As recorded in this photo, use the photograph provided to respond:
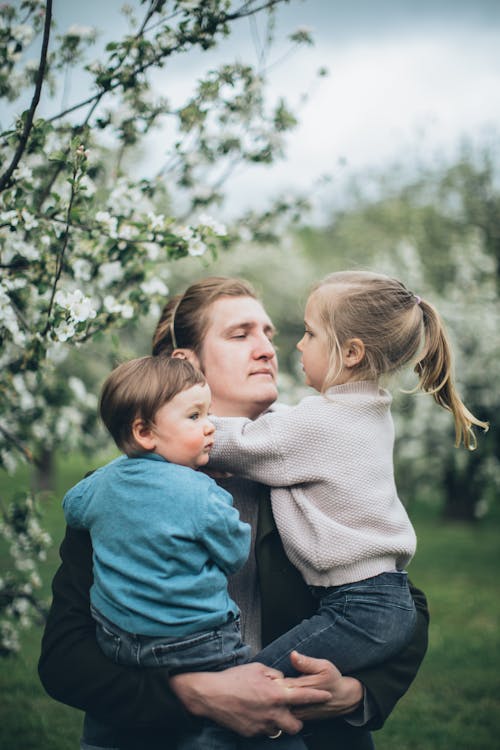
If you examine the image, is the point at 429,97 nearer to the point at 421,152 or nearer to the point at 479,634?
the point at 421,152

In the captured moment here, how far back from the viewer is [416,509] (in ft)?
73.5

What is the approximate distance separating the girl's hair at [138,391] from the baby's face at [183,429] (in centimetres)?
3

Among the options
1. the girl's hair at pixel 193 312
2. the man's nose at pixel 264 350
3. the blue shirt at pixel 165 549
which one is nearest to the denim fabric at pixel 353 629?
the blue shirt at pixel 165 549

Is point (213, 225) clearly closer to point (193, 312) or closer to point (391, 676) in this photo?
point (193, 312)

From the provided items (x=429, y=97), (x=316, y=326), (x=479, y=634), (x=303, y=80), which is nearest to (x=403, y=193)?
(x=429, y=97)

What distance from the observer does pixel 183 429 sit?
246cm

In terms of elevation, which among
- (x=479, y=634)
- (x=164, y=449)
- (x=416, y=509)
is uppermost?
(x=164, y=449)

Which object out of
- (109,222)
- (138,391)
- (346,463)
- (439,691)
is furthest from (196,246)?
(439,691)

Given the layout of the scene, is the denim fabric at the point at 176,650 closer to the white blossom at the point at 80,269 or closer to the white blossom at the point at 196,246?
the white blossom at the point at 196,246

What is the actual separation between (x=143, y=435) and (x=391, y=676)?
1196 mm

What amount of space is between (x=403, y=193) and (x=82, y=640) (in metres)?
26.7

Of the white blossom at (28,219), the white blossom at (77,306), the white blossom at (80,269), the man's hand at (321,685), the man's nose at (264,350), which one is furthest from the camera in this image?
the white blossom at (80,269)

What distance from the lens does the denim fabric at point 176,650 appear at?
7.57 ft

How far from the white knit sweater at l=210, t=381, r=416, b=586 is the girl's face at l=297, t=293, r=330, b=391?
0.63 ft
